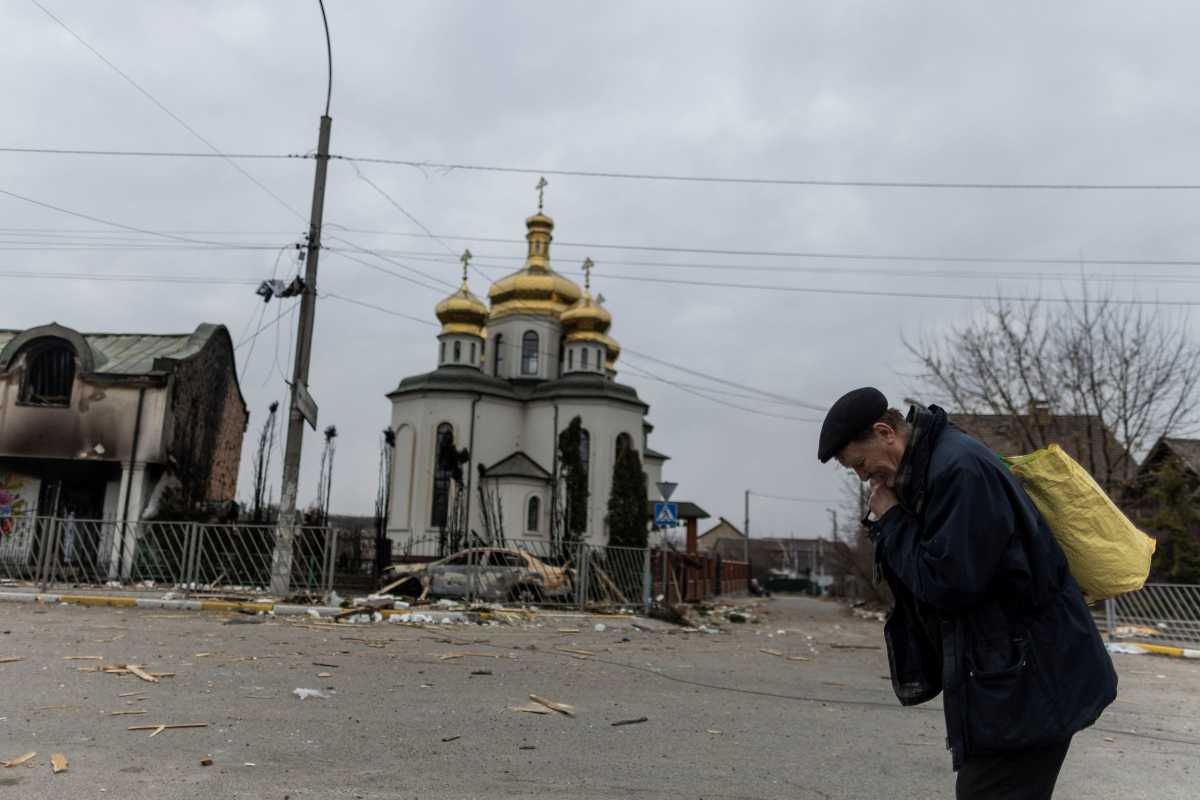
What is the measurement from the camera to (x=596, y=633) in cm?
1366

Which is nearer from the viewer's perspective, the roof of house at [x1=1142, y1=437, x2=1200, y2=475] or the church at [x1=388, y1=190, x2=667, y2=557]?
the roof of house at [x1=1142, y1=437, x2=1200, y2=475]

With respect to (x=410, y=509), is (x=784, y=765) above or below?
below

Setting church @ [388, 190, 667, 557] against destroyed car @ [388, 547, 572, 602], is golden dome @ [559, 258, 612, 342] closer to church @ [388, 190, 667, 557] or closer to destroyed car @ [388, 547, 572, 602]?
church @ [388, 190, 667, 557]

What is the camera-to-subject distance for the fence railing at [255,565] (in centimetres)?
1568

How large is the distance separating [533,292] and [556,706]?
39.6 m

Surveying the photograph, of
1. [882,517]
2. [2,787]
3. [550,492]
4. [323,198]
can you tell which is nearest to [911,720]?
[882,517]

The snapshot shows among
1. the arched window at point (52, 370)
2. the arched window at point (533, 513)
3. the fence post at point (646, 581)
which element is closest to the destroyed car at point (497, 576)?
the fence post at point (646, 581)

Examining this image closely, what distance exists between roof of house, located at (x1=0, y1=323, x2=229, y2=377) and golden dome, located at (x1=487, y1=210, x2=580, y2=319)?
17.6 metres

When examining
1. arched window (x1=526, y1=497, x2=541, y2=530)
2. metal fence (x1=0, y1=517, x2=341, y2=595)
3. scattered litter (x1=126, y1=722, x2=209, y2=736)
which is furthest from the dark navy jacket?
arched window (x1=526, y1=497, x2=541, y2=530)

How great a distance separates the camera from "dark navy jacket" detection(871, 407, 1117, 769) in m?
2.42

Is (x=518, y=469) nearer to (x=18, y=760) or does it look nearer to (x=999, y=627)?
(x=18, y=760)

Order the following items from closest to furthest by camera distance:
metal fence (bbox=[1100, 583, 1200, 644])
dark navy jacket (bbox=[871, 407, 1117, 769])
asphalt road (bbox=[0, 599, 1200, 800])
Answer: dark navy jacket (bbox=[871, 407, 1117, 769]), asphalt road (bbox=[0, 599, 1200, 800]), metal fence (bbox=[1100, 583, 1200, 644])

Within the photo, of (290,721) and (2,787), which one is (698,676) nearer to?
(290,721)

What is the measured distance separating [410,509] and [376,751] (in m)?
34.9
